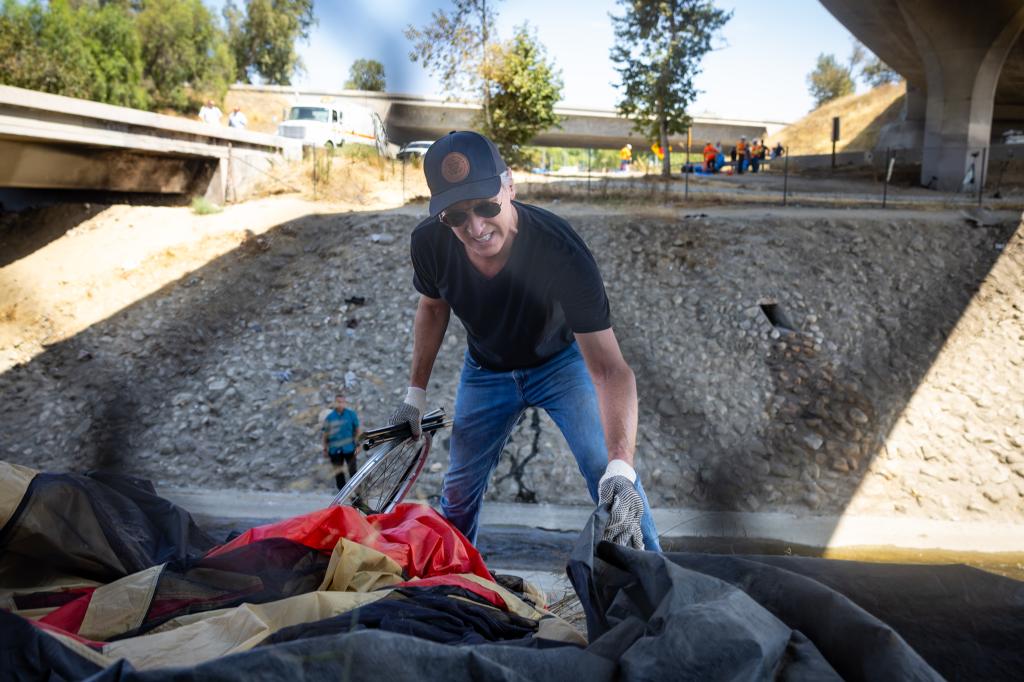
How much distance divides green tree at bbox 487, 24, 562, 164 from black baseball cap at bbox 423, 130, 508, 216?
1484 cm

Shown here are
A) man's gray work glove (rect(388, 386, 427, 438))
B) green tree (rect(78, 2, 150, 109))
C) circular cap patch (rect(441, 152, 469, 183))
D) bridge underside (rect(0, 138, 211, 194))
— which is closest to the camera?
circular cap patch (rect(441, 152, 469, 183))

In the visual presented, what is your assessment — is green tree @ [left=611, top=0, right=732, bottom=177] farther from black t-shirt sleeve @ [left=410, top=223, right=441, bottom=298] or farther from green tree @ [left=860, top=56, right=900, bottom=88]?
green tree @ [left=860, top=56, right=900, bottom=88]

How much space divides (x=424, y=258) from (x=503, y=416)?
881 mm

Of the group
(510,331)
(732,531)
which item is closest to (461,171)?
(510,331)

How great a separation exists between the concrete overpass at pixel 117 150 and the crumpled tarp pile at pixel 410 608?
329 inches

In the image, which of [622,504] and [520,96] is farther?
[520,96]

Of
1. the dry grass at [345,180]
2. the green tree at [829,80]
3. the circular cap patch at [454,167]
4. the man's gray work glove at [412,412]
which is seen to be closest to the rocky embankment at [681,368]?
the dry grass at [345,180]

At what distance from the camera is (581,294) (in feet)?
11.1

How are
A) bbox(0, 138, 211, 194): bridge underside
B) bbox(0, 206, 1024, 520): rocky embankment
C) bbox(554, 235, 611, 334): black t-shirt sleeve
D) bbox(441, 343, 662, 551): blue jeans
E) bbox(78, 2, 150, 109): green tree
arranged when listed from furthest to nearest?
bbox(78, 2, 150, 109): green tree, bbox(0, 138, 211, 194): bridge underside, bbox(0, 206, 1024, 520): rocky embankment, bbox(441, 343, 662, 551): blue jeans, bbox(554, 235, 611, 334): black t-shirt sleeve

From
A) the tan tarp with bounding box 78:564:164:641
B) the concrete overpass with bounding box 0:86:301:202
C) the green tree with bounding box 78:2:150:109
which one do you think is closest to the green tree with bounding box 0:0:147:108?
the green tree with bounding box 78:2:150:109

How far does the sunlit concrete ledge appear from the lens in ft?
21.3

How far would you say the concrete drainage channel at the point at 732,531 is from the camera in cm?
616

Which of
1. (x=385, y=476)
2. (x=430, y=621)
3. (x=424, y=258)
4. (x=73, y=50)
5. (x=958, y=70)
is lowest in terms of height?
(x=385, y=476)

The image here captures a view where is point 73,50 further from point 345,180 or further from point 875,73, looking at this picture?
point 875,73
